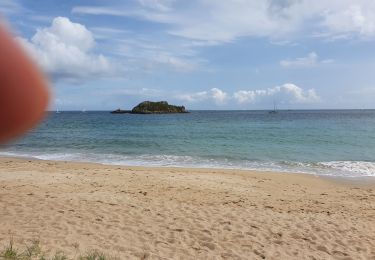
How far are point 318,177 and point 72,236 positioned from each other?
13.5 meters

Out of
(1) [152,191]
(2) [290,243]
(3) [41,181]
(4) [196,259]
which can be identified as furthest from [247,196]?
(3) [41,181]

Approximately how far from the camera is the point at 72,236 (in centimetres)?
802

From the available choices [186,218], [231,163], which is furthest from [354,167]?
[186,218]

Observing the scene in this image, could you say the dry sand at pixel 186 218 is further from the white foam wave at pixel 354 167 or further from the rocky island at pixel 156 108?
the rocky island at pixel 156 108

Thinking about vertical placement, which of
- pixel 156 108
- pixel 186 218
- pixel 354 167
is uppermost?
pixel 156 108

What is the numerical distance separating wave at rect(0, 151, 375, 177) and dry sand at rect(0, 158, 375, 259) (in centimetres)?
548

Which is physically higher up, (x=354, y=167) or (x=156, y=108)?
(x=156, y=108)

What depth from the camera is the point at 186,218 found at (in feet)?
32.1

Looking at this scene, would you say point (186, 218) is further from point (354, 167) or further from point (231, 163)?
point (354, 167)

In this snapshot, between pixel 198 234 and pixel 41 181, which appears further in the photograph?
pixel 41 181

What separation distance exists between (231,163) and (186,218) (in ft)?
47.5

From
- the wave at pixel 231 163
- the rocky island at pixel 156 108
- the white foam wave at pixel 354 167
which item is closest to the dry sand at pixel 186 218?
the white foam wave at pixel 354 167

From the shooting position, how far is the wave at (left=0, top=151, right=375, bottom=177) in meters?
21.0

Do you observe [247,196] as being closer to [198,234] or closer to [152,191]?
[152,191]
